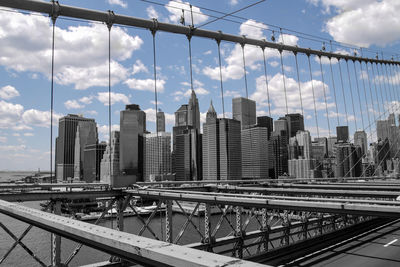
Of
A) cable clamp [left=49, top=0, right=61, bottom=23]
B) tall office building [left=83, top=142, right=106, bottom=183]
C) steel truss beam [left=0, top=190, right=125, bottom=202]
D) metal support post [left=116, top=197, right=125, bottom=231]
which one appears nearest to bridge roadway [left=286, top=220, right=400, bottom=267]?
metal support post [left=116, top=197, right=125, bottom=231]

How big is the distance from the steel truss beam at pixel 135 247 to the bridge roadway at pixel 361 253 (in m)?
13.7

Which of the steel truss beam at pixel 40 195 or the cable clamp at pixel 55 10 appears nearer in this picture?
the steel truss beam at pixel 40 195

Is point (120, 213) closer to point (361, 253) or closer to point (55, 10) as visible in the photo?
point (55, 10)

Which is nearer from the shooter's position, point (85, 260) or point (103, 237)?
point (103, 237)

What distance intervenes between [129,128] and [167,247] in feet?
576

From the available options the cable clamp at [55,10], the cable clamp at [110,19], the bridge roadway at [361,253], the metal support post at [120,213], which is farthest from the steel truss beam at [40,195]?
the bridge roadway at [361,253]

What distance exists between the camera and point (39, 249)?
2478 inches

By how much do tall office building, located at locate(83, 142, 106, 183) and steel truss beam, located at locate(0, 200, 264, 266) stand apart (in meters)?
188

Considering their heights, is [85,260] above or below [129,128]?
below

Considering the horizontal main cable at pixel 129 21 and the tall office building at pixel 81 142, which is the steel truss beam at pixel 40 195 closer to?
the horizontal main cable at pixel 129 21

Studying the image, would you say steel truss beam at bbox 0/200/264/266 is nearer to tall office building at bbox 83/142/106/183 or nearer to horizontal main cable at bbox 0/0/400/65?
horizontal main cable at bbox 0/0/400/65

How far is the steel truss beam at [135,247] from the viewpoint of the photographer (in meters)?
2.17

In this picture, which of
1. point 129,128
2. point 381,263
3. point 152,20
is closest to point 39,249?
point 152,20

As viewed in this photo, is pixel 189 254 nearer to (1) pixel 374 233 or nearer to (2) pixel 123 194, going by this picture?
(2) pixel 123 194
